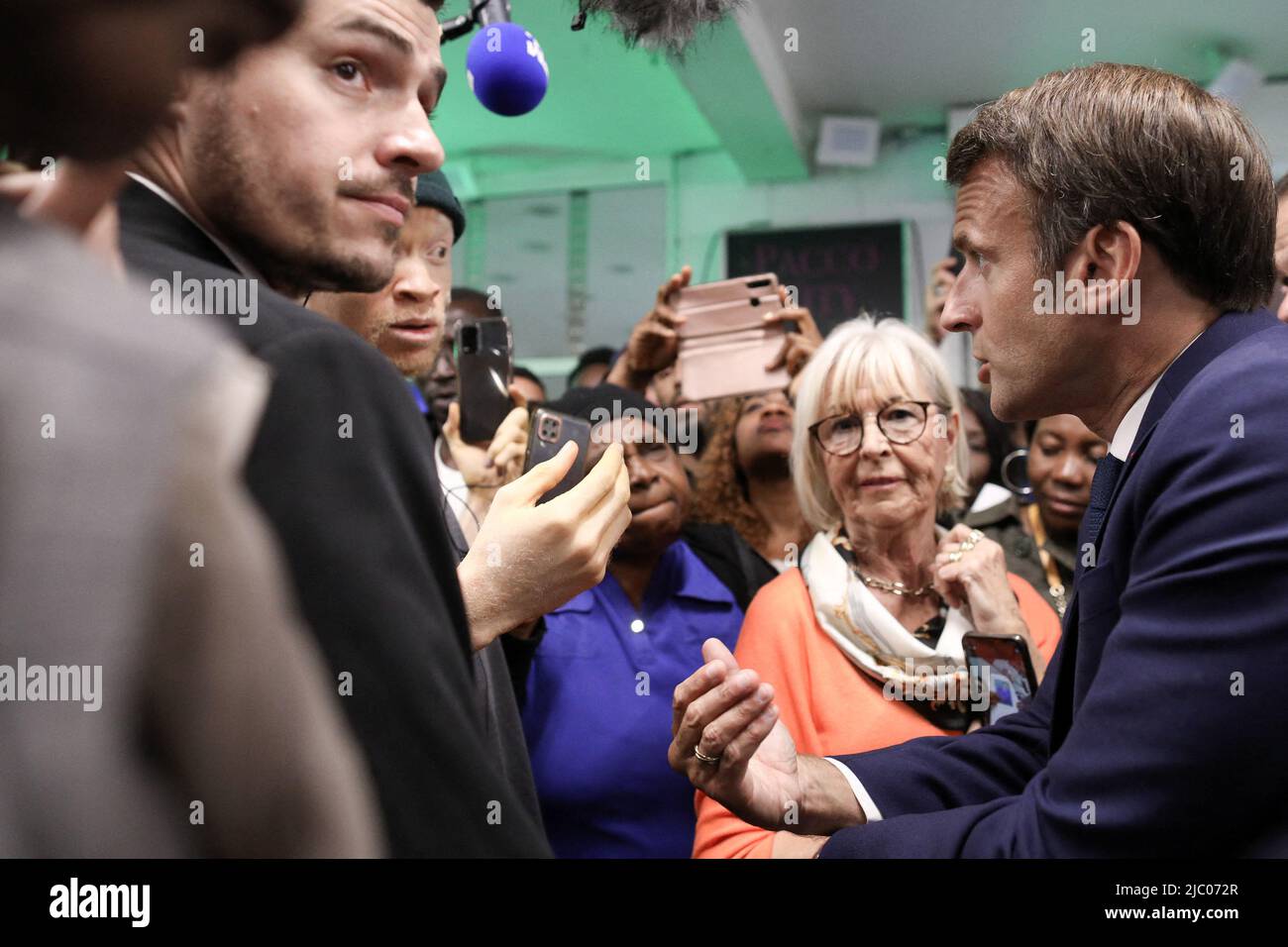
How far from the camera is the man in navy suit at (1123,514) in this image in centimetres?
81

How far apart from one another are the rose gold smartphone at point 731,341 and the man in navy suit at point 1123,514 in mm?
785

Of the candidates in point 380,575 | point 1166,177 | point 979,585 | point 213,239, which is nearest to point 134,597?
point 380,575

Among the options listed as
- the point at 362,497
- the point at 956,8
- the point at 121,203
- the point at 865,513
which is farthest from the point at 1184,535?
the point at 956,8

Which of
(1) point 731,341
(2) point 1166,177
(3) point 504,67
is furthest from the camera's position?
(1) point 731,341

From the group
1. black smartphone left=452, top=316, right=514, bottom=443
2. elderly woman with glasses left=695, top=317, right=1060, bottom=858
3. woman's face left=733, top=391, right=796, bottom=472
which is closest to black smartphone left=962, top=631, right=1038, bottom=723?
elderly woman with glasses left=695, top=317, right=1060, bottom=858

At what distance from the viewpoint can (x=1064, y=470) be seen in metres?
2.14

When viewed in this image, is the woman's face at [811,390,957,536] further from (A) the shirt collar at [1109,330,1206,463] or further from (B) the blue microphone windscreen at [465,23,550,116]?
(B) the blue microphone windscreen at [465,23,550,116]

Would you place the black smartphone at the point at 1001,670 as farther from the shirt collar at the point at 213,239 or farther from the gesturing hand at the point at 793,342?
the shirt collar at the point at 213,239

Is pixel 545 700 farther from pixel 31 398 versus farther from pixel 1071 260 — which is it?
pixel 31 398

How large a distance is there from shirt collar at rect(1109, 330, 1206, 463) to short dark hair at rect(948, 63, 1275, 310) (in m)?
0.08

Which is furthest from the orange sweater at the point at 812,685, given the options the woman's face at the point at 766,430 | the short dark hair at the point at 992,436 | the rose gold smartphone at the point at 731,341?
the short dark hair at the point at 992,436

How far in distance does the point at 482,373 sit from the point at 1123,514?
43.1 inches

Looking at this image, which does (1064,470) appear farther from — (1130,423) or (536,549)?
(536,549)
